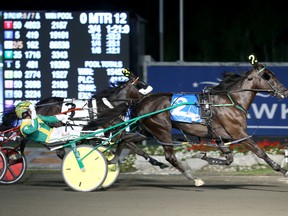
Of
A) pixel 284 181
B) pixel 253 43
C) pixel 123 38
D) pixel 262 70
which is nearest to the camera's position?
pixel 262 70

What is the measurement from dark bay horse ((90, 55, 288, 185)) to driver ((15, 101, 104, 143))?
1.24m

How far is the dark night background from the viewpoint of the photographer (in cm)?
3916

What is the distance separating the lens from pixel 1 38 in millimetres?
17359

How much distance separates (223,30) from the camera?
41125mm

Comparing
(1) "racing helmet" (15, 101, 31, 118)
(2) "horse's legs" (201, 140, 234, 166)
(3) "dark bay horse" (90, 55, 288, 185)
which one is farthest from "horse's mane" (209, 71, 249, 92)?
(1) "racing helmet" (15, 101, 31, 118)

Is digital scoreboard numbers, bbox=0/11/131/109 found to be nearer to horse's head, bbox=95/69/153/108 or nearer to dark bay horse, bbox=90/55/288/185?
horse's head, bbox=95/69/153/108

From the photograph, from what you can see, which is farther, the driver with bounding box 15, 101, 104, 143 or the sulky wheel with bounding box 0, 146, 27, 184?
the sulky wheel with bounding box 0, 146, 27, 184

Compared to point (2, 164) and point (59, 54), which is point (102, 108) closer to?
point (2, 164)

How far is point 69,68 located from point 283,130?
5.06m

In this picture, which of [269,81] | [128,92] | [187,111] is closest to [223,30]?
[128,92]

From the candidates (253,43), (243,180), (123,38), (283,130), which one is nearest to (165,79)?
(123,38)

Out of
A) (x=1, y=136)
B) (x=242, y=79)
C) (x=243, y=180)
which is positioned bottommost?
(x=243, y=180)

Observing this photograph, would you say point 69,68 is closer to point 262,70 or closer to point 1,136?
point 1,136

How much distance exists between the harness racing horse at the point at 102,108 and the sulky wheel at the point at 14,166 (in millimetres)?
316
